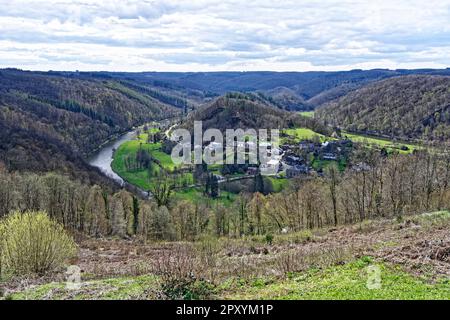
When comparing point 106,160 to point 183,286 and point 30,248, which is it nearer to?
point 30,248

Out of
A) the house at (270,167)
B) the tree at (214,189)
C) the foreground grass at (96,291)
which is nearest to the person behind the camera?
the foreground grass at (96,291)

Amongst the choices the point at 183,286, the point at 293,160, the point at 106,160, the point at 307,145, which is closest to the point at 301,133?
the point at 307,145

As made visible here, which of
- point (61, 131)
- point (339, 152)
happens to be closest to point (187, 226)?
point (339, 152)

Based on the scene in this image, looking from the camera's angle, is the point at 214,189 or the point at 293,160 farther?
the point at 293,160

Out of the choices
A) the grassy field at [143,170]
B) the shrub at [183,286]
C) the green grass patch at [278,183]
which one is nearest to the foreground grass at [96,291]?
the shrub at [183,286]

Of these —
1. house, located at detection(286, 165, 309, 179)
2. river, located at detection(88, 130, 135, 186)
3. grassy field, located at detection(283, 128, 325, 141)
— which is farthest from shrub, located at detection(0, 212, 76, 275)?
grassy field, located at detection(283, 128, 325, 141)

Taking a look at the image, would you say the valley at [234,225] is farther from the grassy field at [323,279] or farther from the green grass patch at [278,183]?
the green grass patch at [278,183]

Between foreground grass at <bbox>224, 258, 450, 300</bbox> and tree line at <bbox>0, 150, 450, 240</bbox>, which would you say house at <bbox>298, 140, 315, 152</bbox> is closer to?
tree line at <bbox>0, 150, 450, 240</bbox>
